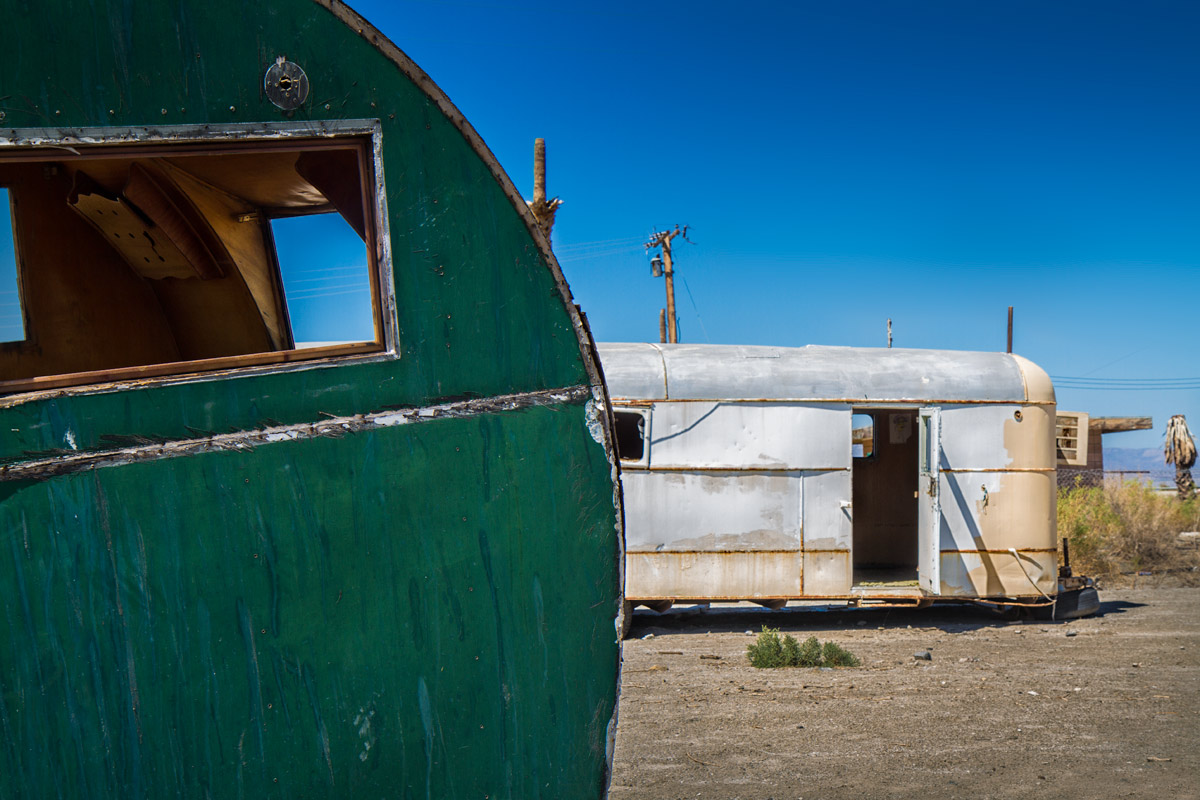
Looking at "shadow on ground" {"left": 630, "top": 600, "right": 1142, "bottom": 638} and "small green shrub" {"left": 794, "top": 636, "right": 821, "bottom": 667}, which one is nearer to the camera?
"small green shrub" {"left": 794, "top": 636, "right": 821, "bottom": 667}

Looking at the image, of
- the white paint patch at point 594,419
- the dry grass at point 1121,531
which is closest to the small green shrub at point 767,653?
the white paint patch at point 594,419

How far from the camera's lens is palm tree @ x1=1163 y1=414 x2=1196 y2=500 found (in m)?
23.0

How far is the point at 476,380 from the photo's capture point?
2.78 meters

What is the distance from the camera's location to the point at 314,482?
2492 millimetres

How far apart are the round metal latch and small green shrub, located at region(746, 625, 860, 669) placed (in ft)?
24.9

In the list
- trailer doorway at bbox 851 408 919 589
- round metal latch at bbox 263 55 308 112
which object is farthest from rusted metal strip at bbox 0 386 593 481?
trailer doorway at bbox 851 408 919 589

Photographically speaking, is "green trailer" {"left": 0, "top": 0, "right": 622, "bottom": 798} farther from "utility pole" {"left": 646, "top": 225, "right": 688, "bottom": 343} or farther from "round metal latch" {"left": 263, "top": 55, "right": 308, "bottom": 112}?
"utility pole" {"left": 646, "top": 225, "right": 688, "bottom": 343}

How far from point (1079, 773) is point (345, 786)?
4969 millimetres

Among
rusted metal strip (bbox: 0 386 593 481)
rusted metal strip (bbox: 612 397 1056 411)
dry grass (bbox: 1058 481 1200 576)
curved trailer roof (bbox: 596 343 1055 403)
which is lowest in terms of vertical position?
dry grass (bbox: 1058 481 1200 576)

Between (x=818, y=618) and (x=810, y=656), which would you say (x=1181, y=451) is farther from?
(x=810, y=656)

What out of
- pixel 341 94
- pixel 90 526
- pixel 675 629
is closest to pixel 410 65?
pixel 341 94

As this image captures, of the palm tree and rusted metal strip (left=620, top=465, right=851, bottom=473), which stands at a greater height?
rusted metal strip (left=620, top=465, right=851, bottom=473)

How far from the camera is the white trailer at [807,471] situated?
400 inches

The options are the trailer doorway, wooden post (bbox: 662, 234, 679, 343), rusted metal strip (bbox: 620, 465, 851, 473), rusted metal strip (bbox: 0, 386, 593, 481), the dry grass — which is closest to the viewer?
rusted metal strip (bbox: 0, 386, 593, 481)
